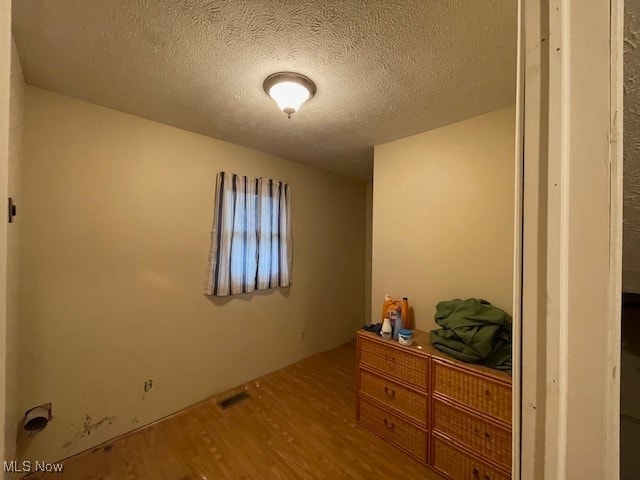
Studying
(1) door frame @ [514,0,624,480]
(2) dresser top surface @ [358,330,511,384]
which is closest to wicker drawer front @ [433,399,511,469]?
(2) dresser top surface @ [358,330,511,384]

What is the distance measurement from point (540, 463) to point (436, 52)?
1525 millimetres

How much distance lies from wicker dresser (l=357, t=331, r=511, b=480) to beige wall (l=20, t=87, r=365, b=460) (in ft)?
4.20

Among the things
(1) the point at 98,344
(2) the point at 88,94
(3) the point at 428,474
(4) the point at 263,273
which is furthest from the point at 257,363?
(2) the point at 88,94

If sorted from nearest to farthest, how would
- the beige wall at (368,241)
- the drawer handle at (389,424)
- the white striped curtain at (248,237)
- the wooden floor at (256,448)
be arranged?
the wooden floor at (256,448)
the drawer handle at (389,424)
the white striped curtain at (248,237)
the beige wall at (368,241)

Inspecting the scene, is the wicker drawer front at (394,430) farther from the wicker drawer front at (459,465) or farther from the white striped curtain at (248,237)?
the white striped curtain at (248,237)

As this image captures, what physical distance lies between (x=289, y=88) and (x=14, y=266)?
5.84 feet

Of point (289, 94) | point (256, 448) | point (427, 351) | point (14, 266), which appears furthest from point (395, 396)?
point (14, 266)

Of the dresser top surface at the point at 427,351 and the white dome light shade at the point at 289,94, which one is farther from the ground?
the white dome light shade at the point at 289,94

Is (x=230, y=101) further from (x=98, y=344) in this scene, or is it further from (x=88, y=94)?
(x=98, y=344)

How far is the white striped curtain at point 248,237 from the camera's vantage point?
2270 millimetres

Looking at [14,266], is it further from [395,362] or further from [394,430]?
Result: [394,430]

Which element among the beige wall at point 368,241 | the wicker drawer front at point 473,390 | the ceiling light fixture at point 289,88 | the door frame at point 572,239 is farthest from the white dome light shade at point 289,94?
the beige wall at point 368,241

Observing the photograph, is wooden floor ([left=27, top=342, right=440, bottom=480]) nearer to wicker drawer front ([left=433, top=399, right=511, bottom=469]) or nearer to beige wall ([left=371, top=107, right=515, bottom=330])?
wicker drawer front ([left=433, top=399, right=511, bottom=469])

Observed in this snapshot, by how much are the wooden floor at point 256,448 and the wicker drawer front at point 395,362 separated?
507mm
